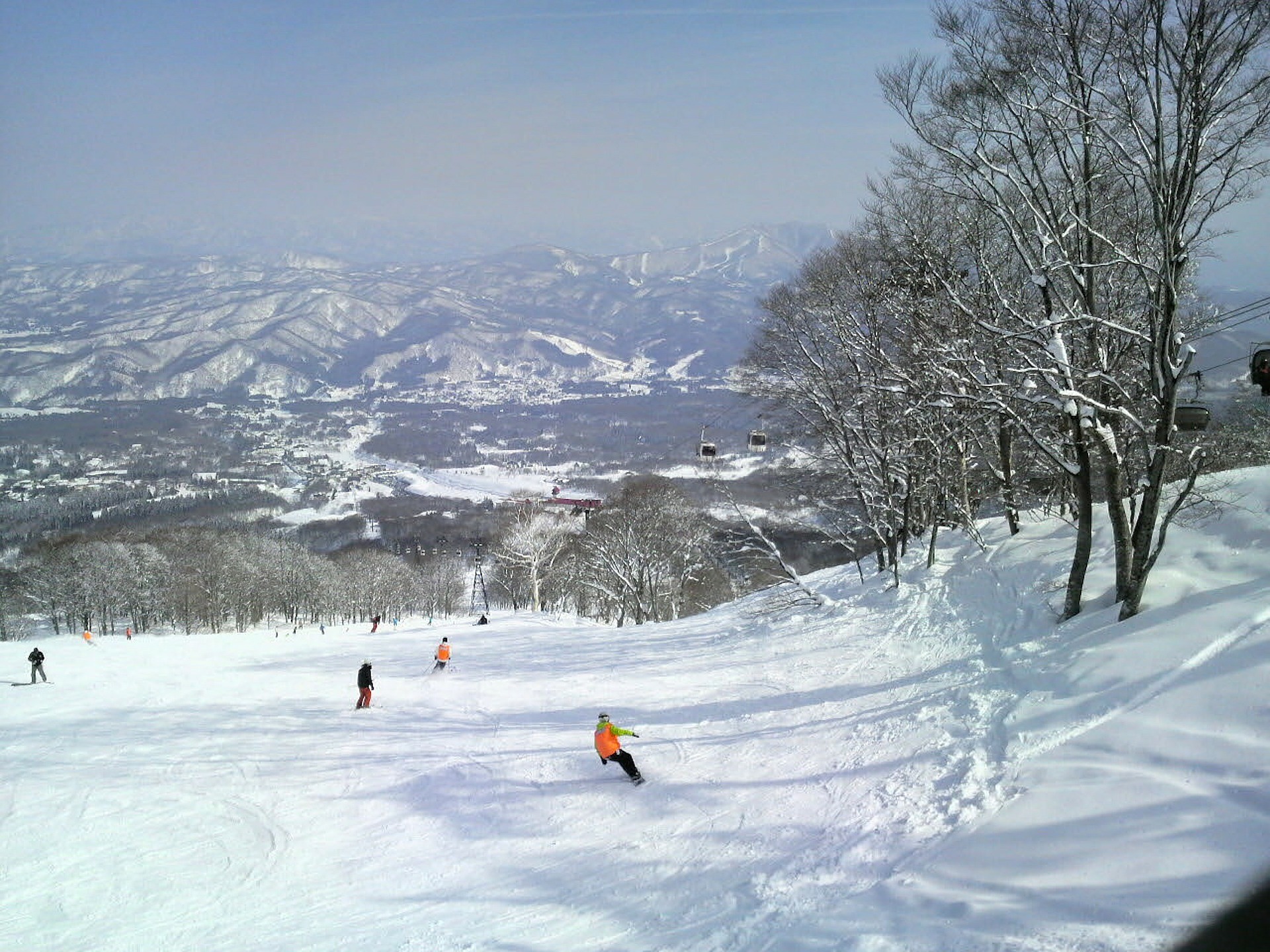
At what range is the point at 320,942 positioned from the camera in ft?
23.4

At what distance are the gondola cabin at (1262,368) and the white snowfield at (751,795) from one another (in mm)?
2478

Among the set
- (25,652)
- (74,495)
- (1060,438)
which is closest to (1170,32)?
(1060,438)

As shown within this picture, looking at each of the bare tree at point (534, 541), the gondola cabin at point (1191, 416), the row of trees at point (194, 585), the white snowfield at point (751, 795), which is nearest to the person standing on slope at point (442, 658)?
the white snowfield at point (751, 795)

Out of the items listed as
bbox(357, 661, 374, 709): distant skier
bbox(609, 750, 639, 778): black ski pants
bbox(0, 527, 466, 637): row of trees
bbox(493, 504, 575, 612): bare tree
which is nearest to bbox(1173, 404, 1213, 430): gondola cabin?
bbox(609, 750, 639, 778): black ski pants

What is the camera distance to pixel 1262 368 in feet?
24.0

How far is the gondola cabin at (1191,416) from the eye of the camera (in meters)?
7.96

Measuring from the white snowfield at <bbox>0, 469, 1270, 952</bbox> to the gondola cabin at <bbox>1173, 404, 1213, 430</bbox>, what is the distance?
213 centimetres

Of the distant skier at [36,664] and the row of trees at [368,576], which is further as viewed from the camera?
the row of trees at [368,576]

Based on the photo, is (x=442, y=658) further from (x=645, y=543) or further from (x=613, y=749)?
(x=645, y=543)

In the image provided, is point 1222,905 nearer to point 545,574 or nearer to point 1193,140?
point 1193,140

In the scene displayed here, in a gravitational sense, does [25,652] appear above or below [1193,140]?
below

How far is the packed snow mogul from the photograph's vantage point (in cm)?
949

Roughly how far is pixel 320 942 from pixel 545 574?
137 feet

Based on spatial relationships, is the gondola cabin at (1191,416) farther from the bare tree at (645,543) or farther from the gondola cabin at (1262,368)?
the bare tree at (645,543)
